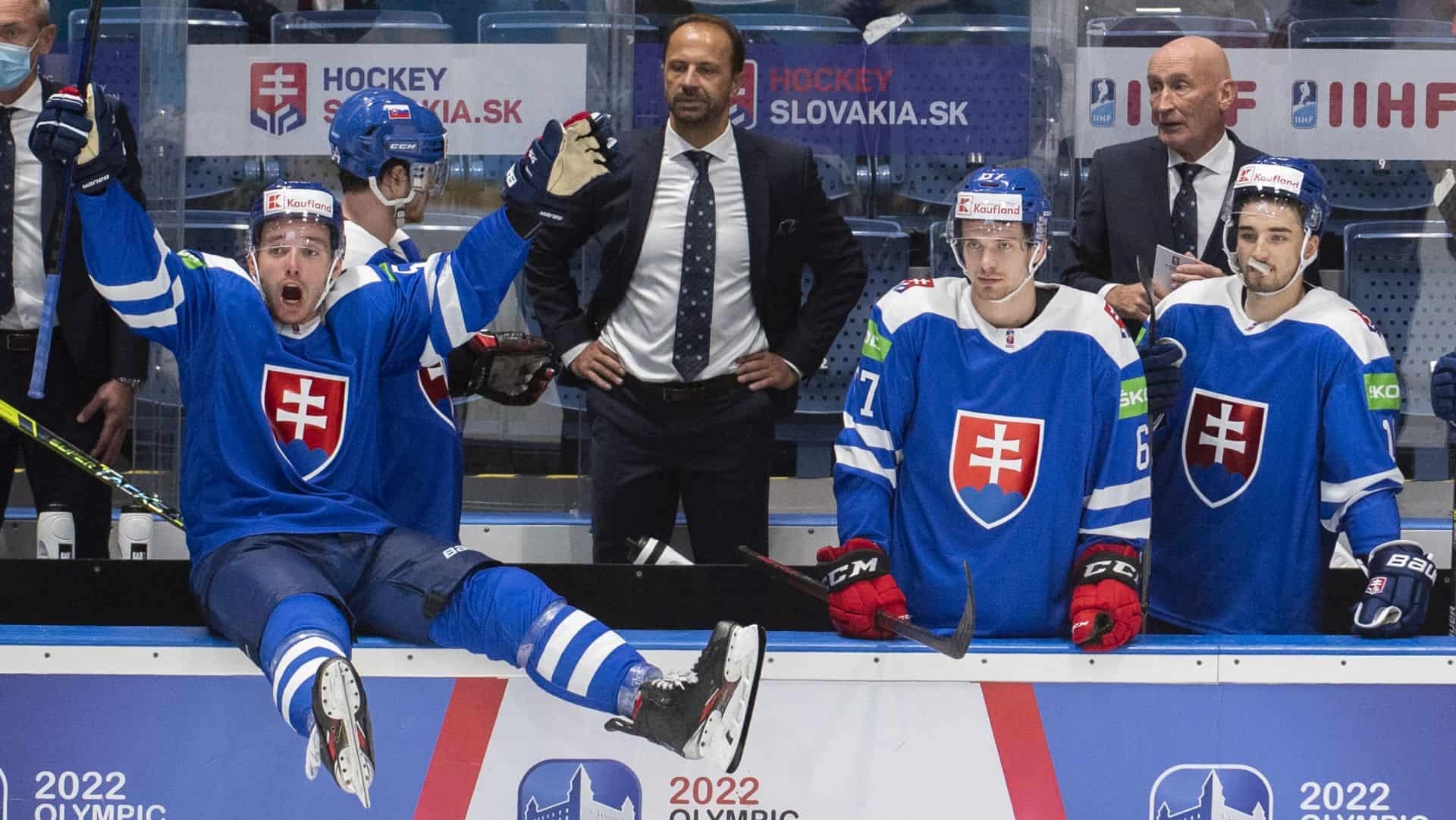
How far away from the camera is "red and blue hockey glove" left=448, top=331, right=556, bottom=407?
→ 10.8 ft

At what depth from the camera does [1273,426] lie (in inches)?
113

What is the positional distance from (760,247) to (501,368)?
1.96ft

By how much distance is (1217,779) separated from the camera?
8.54 ft

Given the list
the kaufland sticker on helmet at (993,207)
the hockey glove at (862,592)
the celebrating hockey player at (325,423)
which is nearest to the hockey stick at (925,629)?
the hockey glove at (862,592)

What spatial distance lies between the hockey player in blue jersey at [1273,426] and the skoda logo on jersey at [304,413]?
4.52 feet

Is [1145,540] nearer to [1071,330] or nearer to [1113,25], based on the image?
[1071,330]

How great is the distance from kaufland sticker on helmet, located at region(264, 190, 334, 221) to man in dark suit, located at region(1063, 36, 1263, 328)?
1490 mm

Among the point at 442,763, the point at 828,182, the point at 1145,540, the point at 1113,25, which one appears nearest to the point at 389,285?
the point at 442,763

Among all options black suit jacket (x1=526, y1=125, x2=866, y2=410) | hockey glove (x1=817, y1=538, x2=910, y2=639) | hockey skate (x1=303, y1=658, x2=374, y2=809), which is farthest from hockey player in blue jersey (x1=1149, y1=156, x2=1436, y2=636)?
hockey skate (x1=303, y1=658, x2=374, y2=809)

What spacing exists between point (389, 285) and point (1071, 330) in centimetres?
109

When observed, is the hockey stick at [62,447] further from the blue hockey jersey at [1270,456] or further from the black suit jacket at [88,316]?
the blue hockey jersey at [1270,456]

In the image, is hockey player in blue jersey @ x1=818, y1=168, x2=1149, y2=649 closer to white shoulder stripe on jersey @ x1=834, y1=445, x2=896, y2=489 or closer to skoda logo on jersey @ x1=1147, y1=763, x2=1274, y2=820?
white shoulder stripe on jersey @ x1=834, y1=445, x2=896, y2=489

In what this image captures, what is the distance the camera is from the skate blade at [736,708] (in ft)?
7.70

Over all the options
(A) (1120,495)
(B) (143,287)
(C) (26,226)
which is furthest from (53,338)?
(A) (1120,495)
